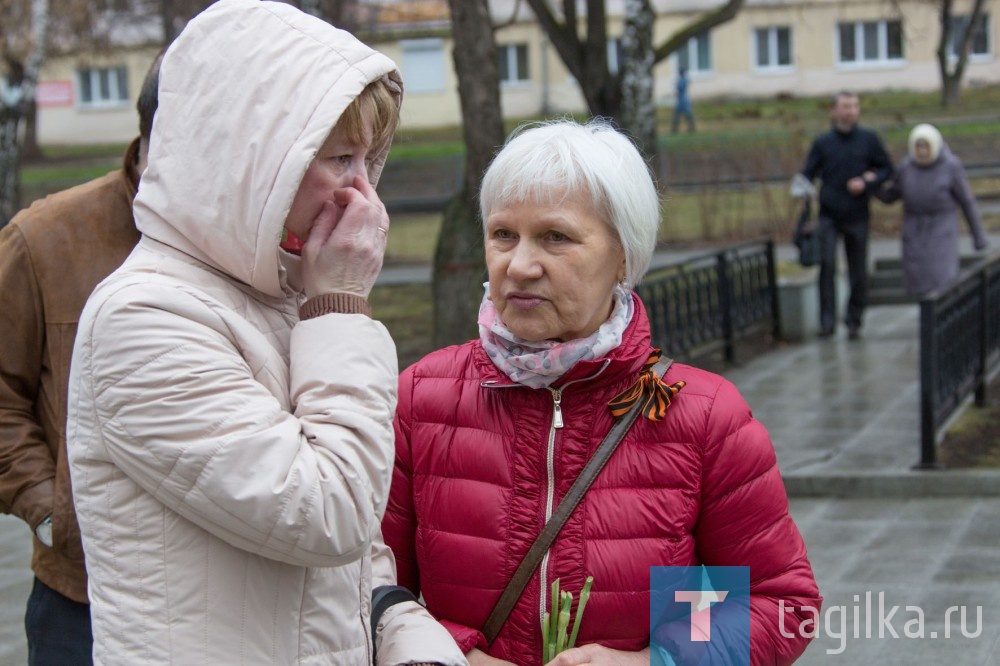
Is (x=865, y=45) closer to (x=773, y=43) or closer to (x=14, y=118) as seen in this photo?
(x=773, y=43)

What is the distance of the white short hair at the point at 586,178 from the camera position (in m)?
2.60

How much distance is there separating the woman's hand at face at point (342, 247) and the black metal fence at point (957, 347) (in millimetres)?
5858

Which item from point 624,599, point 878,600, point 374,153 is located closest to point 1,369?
point 374,153

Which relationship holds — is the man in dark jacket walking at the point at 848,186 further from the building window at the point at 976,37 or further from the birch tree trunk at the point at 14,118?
the building window at the point at 976,37

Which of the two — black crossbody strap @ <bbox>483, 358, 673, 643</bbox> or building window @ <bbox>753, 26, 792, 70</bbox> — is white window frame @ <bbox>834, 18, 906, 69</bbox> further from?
black crossbody strap @ <bbox>483, 358, 673, 643</bbox>

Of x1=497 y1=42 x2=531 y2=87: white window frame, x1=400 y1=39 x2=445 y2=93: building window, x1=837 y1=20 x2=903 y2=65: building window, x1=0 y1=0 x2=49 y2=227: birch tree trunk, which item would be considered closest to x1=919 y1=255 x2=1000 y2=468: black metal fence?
x1=0 y1=0 x2=49 y2=227: birch tree trunk

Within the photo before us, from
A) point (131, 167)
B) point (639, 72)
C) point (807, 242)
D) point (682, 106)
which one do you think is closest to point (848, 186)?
point (807, 242)

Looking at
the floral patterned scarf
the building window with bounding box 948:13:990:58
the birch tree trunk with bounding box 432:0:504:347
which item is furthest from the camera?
the building window with bounding box 948:13:990:58

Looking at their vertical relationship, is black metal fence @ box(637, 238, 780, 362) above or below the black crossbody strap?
below

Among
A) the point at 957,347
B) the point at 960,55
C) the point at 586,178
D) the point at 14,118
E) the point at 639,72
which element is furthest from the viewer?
the point at 960,55

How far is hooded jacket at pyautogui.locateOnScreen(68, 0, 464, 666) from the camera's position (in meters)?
1.95

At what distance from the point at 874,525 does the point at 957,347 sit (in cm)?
192

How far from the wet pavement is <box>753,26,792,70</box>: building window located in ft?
120

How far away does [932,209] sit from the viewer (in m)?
11.6
